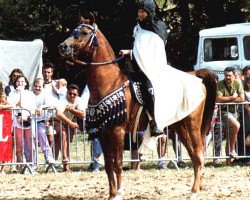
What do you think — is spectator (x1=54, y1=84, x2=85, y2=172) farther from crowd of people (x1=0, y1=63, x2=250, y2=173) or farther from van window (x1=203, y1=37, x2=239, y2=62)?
van window (x1=203, y1=37, x2=239, y2=62)

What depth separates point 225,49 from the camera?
Answer: 24.1 metres

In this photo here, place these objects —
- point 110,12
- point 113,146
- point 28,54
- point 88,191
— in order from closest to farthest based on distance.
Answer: point 113,146
point 88,191
point 28,54
point 110,12

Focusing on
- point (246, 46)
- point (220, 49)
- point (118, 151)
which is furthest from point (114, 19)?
point (118, 151)

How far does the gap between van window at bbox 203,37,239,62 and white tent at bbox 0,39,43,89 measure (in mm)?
5066

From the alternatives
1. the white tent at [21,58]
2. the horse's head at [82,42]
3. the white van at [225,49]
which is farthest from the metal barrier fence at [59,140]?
the white van at [225,49]

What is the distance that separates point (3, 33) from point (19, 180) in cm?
1948

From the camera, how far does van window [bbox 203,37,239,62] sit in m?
23.7

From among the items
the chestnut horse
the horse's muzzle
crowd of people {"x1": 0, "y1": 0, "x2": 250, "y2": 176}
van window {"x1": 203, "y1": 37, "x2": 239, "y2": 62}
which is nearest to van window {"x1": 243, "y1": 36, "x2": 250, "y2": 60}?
van window {"x1": 203, "y1": 37, "x2": 239, "y2": 62}

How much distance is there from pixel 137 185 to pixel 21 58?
11287 mm

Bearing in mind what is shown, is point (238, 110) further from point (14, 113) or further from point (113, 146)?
point (113, 146)

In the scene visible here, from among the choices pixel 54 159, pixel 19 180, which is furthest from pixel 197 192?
pixel 54 159

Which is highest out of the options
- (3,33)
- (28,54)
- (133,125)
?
(3,33)

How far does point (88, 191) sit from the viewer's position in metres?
11.7

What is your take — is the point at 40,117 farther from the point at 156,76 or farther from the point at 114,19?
the point at 114,19
